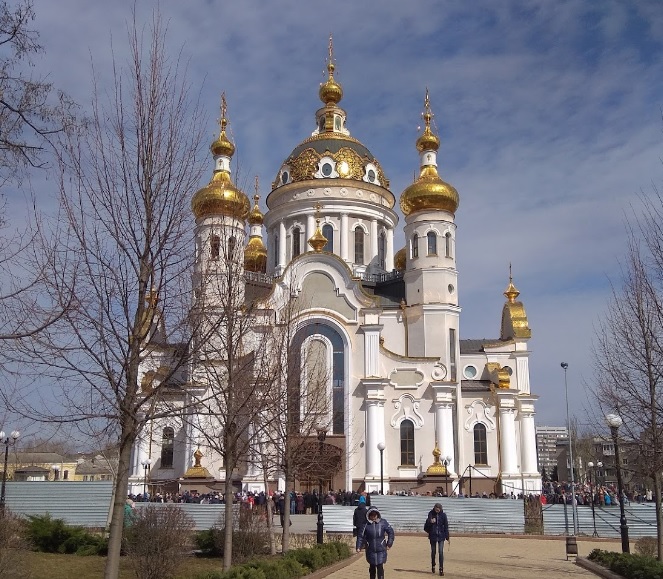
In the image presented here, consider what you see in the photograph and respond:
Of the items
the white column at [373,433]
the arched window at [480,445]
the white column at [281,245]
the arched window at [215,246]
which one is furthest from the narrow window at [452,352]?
the arched window at [215,246]

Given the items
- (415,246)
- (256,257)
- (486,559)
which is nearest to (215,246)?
(486,559)

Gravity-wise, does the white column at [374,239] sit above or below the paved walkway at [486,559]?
above

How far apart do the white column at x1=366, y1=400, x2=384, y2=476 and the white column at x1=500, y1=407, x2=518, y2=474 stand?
26.0 ft

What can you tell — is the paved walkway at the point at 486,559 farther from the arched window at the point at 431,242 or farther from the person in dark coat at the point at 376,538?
the arched window at the point at 431,242

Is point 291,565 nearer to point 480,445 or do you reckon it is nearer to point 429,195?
point 480,445

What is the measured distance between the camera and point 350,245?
46.3 metres

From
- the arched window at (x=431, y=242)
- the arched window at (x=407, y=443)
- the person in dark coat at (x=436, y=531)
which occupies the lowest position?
the person in dark coat at (x=436, y=531)

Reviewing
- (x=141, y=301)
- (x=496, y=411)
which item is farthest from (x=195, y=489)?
(x=141, y=301)

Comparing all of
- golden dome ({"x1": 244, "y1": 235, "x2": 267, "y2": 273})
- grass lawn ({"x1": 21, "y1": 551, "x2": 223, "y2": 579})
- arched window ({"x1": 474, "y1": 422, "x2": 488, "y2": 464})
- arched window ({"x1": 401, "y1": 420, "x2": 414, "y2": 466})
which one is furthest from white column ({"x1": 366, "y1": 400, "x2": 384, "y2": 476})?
grass lawn ({"x1": 21, "y1": 551, "x2": 223, "y2": 579})

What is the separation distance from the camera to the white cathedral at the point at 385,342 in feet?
120

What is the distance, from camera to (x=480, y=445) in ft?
133

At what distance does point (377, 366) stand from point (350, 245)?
1115 cm

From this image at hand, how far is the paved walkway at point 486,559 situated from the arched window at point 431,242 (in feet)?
64.7

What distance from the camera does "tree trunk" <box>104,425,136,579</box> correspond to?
821 cm
